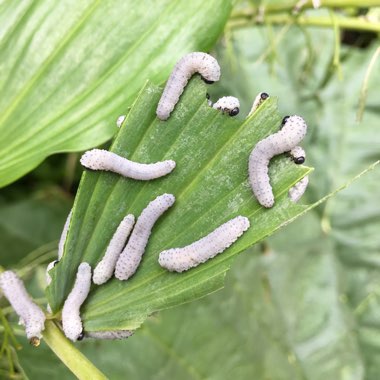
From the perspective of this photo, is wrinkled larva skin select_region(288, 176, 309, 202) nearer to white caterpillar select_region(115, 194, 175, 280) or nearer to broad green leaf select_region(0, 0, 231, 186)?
→ white caterpillar select_region(115, 194, 175, 280)

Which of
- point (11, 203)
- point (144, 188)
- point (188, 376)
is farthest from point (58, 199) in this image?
point (144, 188)

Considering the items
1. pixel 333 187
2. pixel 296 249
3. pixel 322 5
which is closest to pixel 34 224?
pixel 296 249

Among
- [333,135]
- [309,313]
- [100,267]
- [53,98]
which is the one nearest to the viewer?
[100,267]

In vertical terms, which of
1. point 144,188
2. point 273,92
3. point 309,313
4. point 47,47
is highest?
point 47,47

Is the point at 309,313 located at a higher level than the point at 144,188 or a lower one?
lower

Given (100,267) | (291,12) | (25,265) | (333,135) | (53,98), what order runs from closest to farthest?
(100,267) → (53,98) → (291,12) → (25,265) → (333,135)

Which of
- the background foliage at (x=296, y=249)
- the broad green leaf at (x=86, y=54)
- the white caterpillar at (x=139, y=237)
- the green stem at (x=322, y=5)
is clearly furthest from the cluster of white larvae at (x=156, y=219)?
the background foliage at (x=296, y=249)

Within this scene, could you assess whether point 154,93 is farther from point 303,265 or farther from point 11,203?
point 11,203

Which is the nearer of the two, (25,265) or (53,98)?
(53,98)
